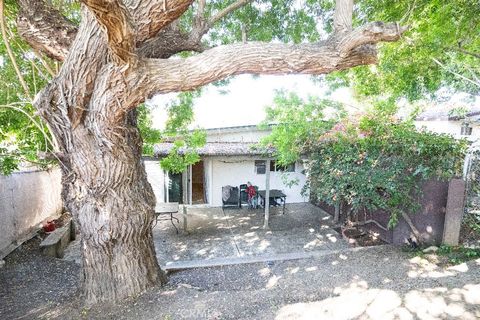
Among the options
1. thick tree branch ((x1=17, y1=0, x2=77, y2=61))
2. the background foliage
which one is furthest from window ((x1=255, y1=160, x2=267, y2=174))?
thick tree branch ((x1=17, y1=0, x2=77, y2=61))

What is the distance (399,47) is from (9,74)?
27.8 ft

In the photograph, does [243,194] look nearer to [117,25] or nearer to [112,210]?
[112,210]

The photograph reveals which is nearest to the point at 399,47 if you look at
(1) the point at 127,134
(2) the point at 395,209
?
(2) the point at 395,209

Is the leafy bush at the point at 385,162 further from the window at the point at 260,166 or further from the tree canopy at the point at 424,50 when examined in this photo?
the window at the point at 260,166

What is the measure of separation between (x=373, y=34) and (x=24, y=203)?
8.36 metres

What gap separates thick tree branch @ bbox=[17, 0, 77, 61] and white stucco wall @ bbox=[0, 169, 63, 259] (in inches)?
172

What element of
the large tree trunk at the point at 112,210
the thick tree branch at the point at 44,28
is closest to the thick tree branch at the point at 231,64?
the large tree trunk at the point at 112,210

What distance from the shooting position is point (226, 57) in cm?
248

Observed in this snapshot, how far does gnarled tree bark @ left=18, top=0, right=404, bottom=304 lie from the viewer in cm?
244

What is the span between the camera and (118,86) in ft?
8.30

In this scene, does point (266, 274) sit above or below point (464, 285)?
below

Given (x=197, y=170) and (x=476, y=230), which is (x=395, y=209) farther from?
(x=197, y=170)

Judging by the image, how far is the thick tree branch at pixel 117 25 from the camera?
1.78 metres

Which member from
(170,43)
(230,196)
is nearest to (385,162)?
(170,43)
